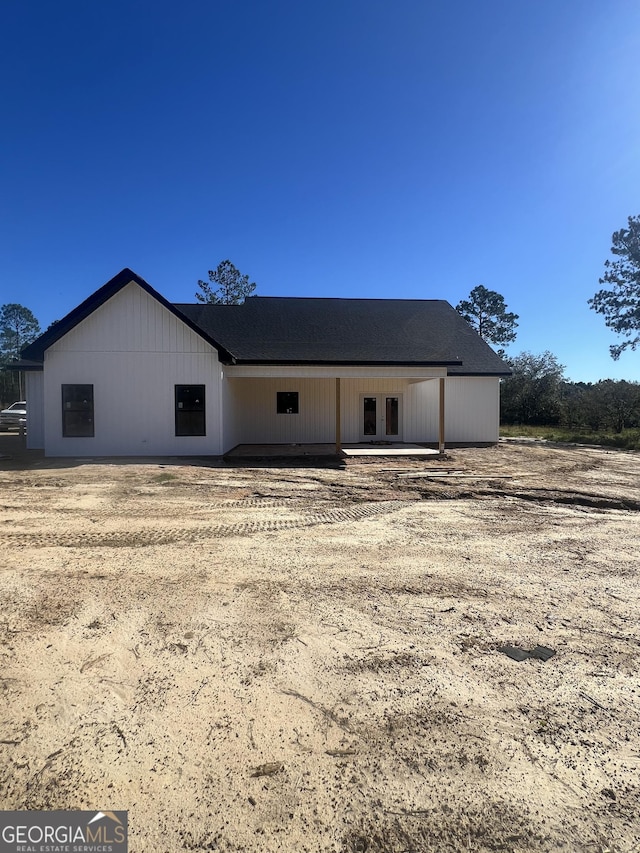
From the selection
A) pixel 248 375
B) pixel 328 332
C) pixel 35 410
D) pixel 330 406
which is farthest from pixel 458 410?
pixel 35 410

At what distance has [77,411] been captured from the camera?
524 inches

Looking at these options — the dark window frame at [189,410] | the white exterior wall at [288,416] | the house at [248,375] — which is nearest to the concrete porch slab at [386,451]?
the house at [248,375]

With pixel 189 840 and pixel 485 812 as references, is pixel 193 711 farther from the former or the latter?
pixel 485 812

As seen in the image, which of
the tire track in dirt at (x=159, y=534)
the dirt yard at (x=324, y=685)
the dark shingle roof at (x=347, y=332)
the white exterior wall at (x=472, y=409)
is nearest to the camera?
the dirt yard at (x=324, y=685)

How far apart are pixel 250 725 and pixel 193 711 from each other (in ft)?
1.12

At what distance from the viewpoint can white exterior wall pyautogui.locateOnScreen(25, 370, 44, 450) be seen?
1539 cm

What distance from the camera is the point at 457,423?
18.6m

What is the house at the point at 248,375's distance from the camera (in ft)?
43.2

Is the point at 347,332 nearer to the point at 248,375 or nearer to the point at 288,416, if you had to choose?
the point at 288,416

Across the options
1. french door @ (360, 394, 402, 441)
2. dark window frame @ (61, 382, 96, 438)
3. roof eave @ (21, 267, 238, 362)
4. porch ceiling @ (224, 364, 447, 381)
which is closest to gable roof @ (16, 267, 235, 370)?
roof eave @ (21, 267, 238, 362)

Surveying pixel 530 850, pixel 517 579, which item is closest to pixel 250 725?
pixel 530 850

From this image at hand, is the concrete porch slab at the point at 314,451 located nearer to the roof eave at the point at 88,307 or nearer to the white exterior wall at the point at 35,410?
the roof eave at the point at 88,307

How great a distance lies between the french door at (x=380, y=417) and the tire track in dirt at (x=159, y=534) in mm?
11303

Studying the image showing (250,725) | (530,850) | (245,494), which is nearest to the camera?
(530,850)
